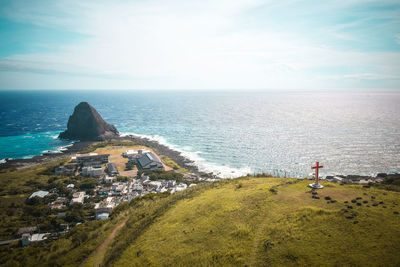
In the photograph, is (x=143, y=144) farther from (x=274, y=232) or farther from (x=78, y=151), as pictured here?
(x=274, y=232)

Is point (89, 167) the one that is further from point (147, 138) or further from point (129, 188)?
point (147, 138)

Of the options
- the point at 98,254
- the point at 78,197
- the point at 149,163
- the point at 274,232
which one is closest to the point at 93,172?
the point at 78,197

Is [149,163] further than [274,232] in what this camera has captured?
Yes

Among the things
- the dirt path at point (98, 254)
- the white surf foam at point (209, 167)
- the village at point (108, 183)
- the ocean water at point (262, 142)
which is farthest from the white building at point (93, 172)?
the dirt path at point (98, 254)

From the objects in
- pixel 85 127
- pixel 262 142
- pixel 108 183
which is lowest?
pixel 108 183

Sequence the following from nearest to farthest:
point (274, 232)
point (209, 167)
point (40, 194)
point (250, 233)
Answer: point (274, 232), point (250, 233), point (40, 194), point (209, 167)

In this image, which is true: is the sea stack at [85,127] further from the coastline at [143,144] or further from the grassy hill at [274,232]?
the grassy hill at [274,232]

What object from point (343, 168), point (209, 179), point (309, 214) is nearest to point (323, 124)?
point (343, 168)
